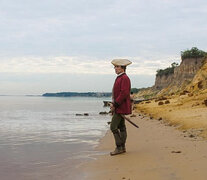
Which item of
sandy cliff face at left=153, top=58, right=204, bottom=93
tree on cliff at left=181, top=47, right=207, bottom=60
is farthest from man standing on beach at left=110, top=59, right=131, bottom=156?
tree on cliff at left=181, top=47, right=207, bottom=60

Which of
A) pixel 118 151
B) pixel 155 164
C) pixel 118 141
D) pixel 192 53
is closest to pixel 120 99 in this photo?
pixel 118 141

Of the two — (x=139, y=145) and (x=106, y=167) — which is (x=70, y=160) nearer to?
(x=106, y=167)

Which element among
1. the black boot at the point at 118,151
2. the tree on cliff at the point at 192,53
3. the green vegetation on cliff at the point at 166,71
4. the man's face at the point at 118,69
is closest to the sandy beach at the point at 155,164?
the black boot at the point at 118,151

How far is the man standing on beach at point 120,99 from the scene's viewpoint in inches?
292

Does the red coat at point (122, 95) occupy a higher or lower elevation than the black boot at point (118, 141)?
higher

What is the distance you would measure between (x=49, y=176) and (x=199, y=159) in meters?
2.87

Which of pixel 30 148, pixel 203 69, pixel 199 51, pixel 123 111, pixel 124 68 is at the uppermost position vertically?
pixel 199 51

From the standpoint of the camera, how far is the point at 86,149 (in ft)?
30.3

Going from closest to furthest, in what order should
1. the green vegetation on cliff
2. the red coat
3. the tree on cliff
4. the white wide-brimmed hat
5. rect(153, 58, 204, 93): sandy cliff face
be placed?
the red coat < the white wide-brimmed hat < rect(153, 58, 204, 93): sandy cliff face < the tree on cliff < the green vegetation on cliff

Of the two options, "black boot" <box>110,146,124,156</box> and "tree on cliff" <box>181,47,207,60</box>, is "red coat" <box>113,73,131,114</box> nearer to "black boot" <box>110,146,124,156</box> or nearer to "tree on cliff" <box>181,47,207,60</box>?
"black boot" <box>110,146,124,156</box>

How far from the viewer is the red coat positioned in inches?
291

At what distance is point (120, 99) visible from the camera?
24.2 feet

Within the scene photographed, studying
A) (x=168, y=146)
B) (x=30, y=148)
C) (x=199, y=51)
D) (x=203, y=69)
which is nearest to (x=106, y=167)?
(x=168, y=146)

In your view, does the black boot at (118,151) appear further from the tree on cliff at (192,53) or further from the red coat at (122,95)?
the tree on cliff at (192,53)
